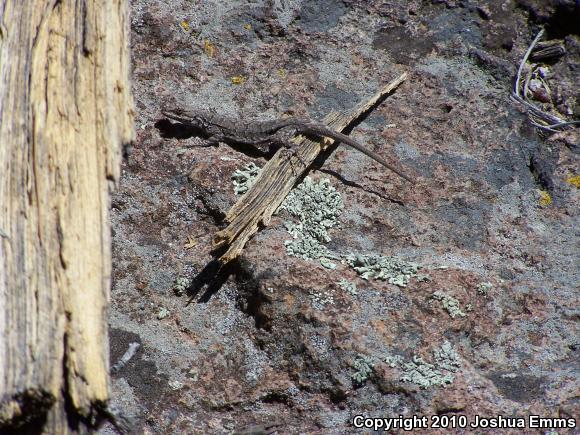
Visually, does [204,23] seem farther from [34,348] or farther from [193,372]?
[34,348]

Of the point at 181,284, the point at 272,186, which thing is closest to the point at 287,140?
the point at 272,186

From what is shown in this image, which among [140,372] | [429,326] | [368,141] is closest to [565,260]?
[429,326]

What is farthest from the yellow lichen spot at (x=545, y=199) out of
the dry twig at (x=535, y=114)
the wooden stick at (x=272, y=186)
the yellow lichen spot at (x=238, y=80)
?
the yellow lichen spot at (x=238, y=80)

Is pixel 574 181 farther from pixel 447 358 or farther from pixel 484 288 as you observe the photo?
pixel 447 358

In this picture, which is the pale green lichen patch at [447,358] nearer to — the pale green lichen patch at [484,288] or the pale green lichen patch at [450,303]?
the pale green lichen patch at [450,303]

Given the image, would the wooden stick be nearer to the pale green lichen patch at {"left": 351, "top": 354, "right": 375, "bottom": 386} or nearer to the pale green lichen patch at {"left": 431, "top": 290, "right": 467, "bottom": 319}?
the pale green lichen patch at {"left": 351, "top": 354, "right": 375, "bottom": 386}

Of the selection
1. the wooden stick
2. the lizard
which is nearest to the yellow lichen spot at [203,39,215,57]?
the lizard
